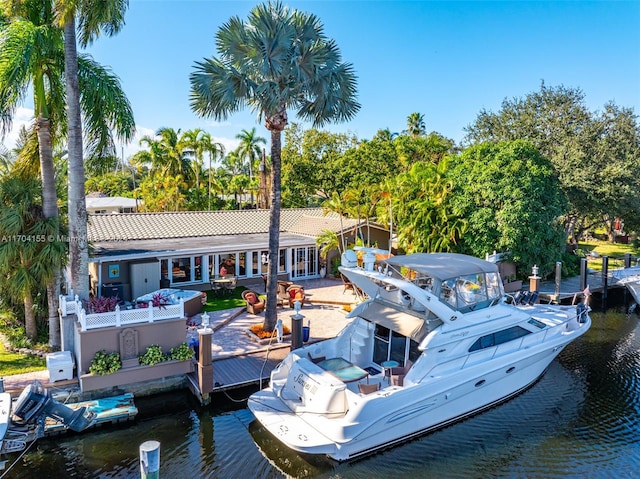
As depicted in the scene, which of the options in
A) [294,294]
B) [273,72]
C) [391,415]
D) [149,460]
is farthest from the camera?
[294,294]

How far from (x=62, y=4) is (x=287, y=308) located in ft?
39.7

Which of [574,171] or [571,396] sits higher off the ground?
[574,171]

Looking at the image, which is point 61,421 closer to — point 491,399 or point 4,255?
point 4,255

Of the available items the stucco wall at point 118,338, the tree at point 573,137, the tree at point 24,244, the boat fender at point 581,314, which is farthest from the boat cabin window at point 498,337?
the tree at point 573,137

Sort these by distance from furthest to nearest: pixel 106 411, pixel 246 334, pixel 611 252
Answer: pixel 611 252 < pixel 246 334 < pixel 106 411

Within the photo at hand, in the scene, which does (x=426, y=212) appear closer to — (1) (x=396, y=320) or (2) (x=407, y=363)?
(1) (x=396, y=320)

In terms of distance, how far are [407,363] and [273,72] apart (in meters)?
8.89

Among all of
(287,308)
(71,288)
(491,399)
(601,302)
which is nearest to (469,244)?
(601,302)

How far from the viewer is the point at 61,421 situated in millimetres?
9078

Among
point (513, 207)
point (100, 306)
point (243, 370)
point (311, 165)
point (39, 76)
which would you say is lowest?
point (243, 370)

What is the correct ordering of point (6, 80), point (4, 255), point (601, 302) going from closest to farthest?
point (6, 80), point (4, 255), point (601, 302)

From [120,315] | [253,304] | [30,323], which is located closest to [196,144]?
[253,304]

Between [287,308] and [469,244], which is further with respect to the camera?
[469,244]

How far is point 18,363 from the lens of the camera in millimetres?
11773
